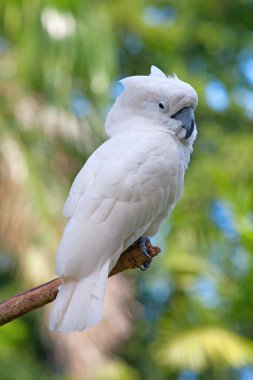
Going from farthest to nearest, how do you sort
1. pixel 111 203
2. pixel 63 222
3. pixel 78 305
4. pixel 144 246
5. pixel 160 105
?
pixel 63 222, pixel 160 105, pixel 144 246, pixel 111 203, pixel 78 305

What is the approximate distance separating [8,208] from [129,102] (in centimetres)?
397

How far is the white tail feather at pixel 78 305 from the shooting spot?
3.02m

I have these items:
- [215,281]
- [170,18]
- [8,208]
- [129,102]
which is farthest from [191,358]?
[170,18]

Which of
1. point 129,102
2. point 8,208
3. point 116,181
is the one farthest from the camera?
point 8,208

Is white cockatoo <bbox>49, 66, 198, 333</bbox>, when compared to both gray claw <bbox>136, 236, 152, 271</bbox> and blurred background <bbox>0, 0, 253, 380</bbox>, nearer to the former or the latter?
gray claw <bbox>136, 236, 152, 271</bbox>

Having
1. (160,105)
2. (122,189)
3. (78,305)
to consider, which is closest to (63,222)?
(160,105)

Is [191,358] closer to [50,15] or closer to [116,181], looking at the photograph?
[50,15]

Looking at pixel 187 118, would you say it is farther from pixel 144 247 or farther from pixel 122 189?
pixel 144 247

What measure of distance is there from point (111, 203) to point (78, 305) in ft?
1.36

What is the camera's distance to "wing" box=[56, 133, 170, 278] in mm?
3127

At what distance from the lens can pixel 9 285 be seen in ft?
29.1

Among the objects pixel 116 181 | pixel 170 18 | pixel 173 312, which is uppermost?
pixel 116 181

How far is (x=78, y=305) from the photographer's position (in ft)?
9.96

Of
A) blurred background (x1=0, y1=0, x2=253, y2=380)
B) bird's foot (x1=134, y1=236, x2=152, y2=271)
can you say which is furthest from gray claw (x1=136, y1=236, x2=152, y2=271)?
blurred background (x1=0, y1=0, x2=253, y2=380)
